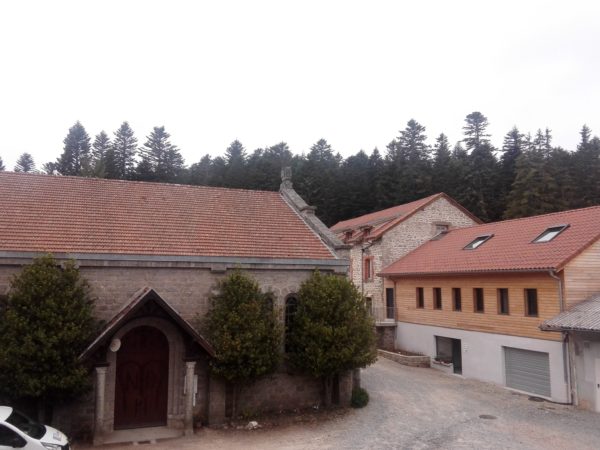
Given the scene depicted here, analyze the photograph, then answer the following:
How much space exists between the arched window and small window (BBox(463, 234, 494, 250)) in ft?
43.7

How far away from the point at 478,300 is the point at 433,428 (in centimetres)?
1032

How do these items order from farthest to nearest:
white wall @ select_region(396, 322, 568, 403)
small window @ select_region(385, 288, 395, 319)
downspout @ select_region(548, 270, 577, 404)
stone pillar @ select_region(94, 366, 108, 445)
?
1. small window @ select_region(385, 288, 395, 319)
2. white wall @ select_region(396, 322, 568, 403)
3. downspout @ select_region(548, 270, 577, 404)
4. stone pillar @ select_region(94, 366, 108, 445)

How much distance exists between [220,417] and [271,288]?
4.59 metres

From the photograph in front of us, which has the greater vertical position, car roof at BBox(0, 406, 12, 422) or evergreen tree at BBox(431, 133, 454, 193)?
evergreen tree at BBox(431, 133, 454, 193)

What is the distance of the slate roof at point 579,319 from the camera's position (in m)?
16.4

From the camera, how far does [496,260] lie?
22438 mm

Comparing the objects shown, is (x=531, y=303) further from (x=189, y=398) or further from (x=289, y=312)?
(x=189, y=398)

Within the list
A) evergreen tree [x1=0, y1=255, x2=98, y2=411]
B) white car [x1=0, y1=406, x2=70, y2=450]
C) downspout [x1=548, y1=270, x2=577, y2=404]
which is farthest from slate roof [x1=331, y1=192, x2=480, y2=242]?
white car [x1=0, y1=406, x2=70, y2=450]

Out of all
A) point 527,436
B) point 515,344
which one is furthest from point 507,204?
point 527,436

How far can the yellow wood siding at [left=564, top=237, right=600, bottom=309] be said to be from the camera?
61.3ft

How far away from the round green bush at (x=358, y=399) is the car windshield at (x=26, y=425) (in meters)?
10.3

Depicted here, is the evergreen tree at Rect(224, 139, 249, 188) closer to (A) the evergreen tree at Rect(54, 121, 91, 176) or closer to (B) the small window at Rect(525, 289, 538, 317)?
(A) the evergreen tree at Rect(54, 121, 91, 176)

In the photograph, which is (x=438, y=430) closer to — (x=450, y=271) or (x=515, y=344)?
(x=515, y=344)

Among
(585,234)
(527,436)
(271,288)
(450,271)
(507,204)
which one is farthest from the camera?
(507,204)
